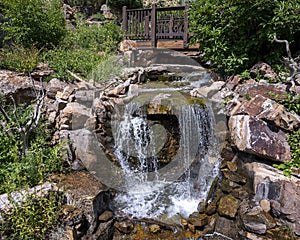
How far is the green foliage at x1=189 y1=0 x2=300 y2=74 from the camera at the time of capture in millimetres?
4906

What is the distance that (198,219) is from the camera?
3.72 m

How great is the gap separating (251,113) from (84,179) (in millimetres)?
3314

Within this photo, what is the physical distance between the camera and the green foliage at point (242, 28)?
193 inches

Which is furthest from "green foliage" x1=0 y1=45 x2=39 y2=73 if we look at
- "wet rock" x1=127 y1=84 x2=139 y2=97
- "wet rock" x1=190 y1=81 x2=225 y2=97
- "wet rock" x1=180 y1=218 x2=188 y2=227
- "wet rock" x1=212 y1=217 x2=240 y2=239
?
"wet rock" x1=212 y1=217 x2=240 y2=239

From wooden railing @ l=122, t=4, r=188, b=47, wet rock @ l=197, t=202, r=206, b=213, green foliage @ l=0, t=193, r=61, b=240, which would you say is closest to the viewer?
green foliage @ l=0, t=193, r=61, b=240

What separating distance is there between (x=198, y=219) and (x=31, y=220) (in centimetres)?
250

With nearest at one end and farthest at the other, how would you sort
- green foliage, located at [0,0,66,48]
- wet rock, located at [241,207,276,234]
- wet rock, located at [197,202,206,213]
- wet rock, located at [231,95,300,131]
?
wet rock, located at [241,207,276,234] < wet rock, located at [197,202,206,213] < wet rock, located at [231,95,300,131] < green foliage, located at [0,0,66,48]

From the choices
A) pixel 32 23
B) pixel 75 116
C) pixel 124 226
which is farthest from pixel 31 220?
pixel 32 23

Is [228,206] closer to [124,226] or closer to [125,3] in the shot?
[124,226]

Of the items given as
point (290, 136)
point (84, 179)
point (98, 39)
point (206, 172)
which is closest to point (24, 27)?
point (98, 39)

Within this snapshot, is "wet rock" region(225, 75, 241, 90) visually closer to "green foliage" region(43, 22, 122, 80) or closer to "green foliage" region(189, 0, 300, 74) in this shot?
"green foliage" region(189, 0, 300, 74)

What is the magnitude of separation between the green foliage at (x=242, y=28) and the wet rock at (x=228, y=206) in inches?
132

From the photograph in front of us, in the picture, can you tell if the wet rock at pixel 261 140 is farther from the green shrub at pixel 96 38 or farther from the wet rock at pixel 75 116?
the green shrub at pixel 96 38

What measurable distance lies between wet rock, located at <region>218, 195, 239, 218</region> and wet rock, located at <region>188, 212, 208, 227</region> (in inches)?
10.9
